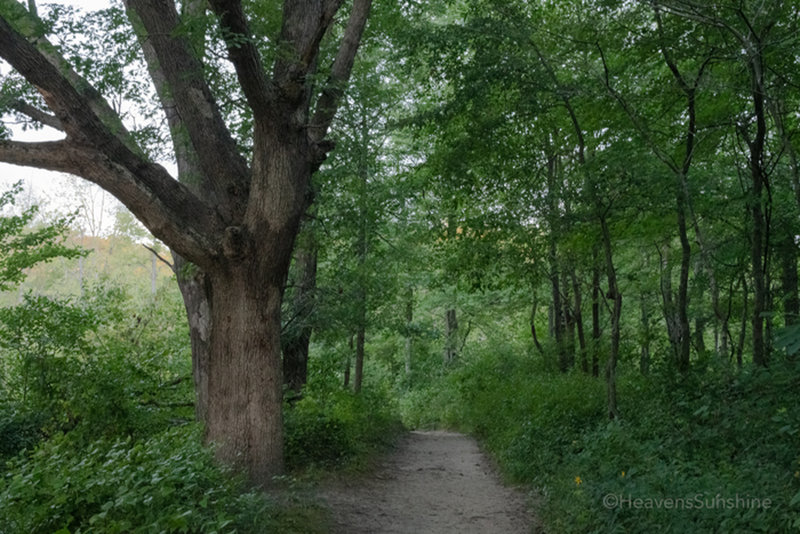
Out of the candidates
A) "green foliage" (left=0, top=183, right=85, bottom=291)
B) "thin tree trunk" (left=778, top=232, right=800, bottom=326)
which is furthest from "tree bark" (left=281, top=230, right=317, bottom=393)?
"thin tree trunk" (left=778, top=232, right=800, bottom=326)

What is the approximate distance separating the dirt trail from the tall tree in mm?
1128

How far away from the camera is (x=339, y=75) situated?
715 centimetres

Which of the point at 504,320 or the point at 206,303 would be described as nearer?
the point at 206,303

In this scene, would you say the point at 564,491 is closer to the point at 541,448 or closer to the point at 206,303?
the point at 541,448

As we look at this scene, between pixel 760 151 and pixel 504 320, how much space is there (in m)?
17.2

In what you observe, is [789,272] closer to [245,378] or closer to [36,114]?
[245,378]

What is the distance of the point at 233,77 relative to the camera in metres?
8.06

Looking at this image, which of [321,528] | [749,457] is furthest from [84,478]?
[749,457]

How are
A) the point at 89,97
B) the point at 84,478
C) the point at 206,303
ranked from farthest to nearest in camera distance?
A: the point at 206,303 → the point at 89,97 → the point at 84,478

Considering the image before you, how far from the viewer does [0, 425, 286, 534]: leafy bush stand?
397 cm

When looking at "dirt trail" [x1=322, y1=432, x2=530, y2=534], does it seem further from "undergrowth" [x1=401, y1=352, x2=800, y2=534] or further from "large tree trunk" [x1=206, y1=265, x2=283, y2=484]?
"large tree trunk" [x1=206, y1=265, x2=283, y2=484]

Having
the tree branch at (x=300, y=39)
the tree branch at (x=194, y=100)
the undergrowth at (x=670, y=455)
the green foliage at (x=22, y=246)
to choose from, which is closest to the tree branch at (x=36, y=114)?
the tree branch at (x=194, y=100)

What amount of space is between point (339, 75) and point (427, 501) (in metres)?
5.44

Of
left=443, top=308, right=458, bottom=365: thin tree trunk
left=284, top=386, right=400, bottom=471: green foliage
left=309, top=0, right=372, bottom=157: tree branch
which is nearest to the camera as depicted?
left=309, top=0, right=372, bottom=157: tree branch
